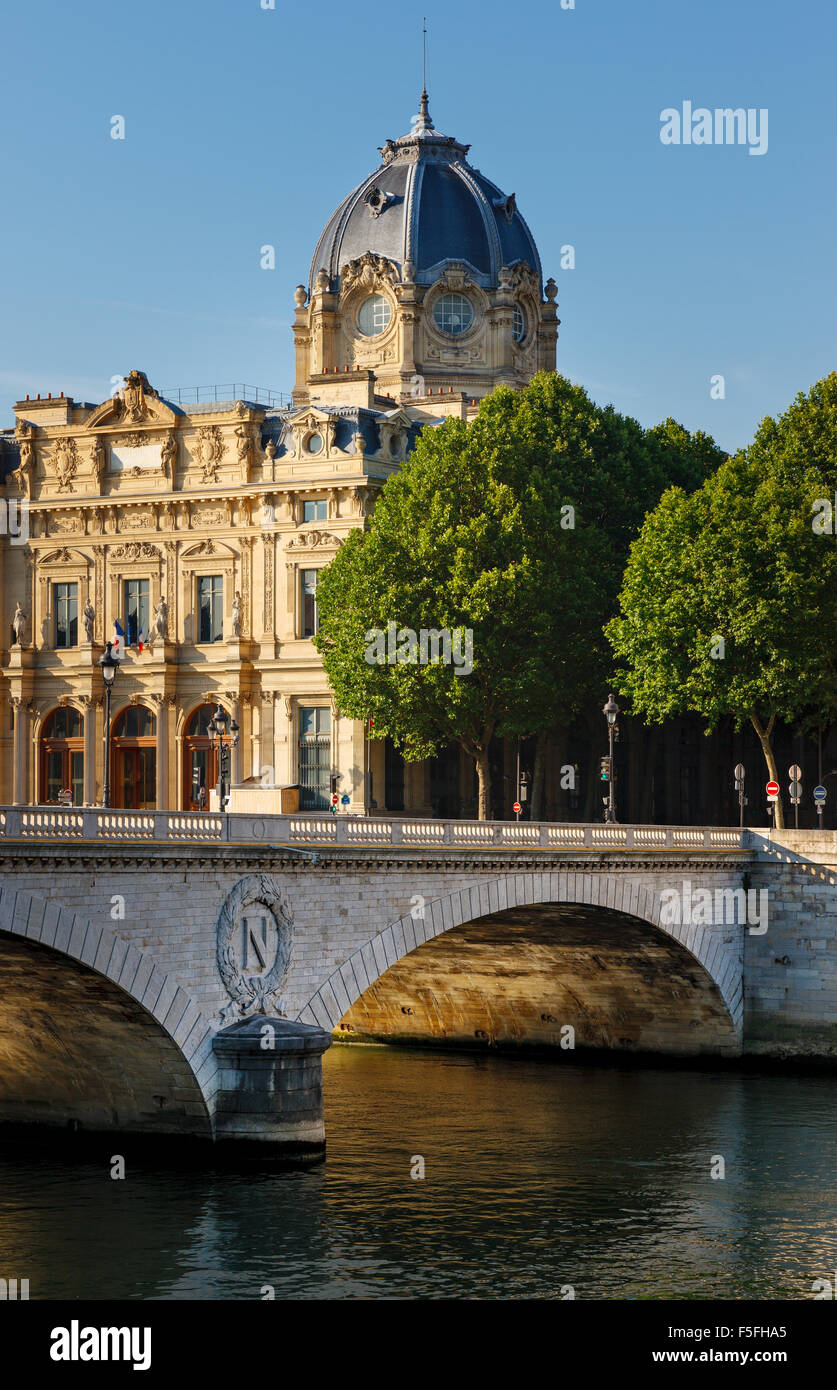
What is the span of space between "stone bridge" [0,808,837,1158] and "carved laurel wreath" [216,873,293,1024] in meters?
0.04

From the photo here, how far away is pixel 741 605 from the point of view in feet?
209

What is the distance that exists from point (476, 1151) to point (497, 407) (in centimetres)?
3627

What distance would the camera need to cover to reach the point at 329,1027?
4306 centimetres

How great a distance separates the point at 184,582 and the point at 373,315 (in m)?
21.2

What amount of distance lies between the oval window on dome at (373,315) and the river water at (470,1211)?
54.8m

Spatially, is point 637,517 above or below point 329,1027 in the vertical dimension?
above

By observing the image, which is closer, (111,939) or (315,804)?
(111,939)

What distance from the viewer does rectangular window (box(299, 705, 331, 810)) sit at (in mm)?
79562

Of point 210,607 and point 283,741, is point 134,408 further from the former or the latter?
point 283,741

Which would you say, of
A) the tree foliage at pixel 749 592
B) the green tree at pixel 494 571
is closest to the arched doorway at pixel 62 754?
the green tree at pixel 494 571

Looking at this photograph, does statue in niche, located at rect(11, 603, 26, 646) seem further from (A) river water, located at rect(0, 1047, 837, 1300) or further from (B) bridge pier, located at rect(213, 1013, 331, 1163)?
(B) bridge pier, located at rect(213, 1013, 331, 1163)

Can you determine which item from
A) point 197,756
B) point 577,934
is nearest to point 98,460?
point 197,756
